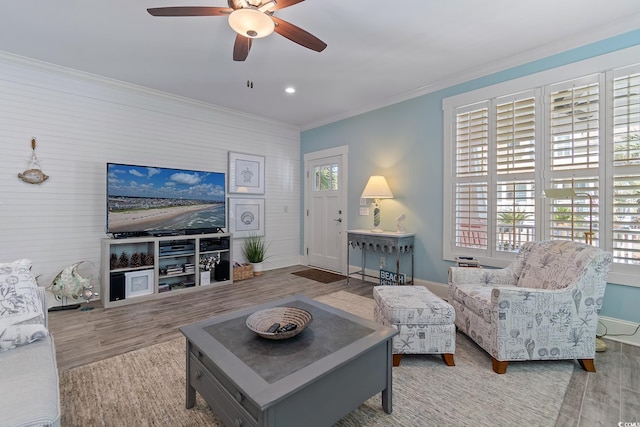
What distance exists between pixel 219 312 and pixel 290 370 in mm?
2240

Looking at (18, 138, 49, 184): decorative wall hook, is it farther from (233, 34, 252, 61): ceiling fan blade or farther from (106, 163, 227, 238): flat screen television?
(233, 34, 252, 61): ceiling fan blade

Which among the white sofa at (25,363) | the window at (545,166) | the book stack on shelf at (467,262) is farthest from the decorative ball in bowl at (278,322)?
the window at (545,166)

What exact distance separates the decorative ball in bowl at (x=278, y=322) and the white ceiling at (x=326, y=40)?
232 centimetres

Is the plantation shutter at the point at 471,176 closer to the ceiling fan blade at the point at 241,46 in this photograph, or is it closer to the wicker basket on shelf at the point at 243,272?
the ceiling fan blade at the point at 241,46

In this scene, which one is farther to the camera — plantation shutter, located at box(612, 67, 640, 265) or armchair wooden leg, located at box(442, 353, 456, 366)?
plantation shutter, located at box(612, 67, 640, 265)

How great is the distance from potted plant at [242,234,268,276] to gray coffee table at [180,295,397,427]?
10.4 feet

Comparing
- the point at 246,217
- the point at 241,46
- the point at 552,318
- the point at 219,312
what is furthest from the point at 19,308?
the point at 246,217

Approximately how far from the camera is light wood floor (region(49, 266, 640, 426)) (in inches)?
65.4

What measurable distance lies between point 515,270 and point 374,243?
1.69 m

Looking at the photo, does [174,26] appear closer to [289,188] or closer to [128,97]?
[128,97]

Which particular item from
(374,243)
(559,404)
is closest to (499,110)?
(374,243)

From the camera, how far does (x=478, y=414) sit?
159cm

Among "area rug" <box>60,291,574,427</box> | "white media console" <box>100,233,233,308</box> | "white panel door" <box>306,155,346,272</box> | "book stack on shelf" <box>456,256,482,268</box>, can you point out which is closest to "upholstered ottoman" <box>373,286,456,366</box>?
"area rug" <box>60,291,574,427</box>

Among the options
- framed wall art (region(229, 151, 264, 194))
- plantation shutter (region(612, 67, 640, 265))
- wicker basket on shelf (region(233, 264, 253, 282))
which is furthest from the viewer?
framed wall art (region(229, 151, 264, 194))
